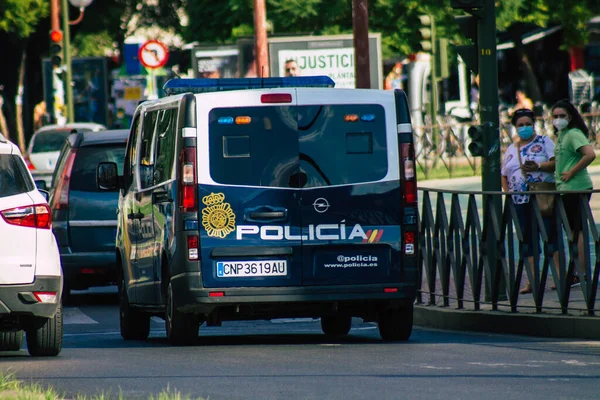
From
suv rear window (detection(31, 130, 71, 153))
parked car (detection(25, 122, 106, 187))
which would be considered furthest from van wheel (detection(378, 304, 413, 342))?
suv rear window (detection(31, 130, 71, 153))

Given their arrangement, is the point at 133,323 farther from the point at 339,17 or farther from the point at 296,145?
the point at 339,17

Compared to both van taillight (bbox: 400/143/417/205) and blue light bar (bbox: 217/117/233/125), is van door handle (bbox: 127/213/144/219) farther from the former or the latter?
van taillight (bbox: 400/143/417/205)

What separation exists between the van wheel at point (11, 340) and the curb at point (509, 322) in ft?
12.4

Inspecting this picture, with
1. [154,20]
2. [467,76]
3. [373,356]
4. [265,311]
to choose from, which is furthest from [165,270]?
[154,20]

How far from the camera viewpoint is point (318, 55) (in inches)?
1064

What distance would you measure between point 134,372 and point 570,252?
3.91 m

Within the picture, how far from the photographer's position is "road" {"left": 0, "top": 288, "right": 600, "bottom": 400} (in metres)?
8.75

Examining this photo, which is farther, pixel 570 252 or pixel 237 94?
pixel 570 252

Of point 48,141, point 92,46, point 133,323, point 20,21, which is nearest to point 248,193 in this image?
point 133,323

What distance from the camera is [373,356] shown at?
1073 centimetres

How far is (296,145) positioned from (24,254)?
2.11 m

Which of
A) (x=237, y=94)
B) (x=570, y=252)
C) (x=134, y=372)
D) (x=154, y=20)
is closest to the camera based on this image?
(x=134, y=372)

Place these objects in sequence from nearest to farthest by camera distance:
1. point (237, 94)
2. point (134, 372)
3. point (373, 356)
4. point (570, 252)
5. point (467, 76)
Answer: point (134, 372)
point (373, 356)
point (237, 94)
point (570, 252)
point (467, 76)

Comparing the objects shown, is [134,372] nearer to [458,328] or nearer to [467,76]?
[458,328]
